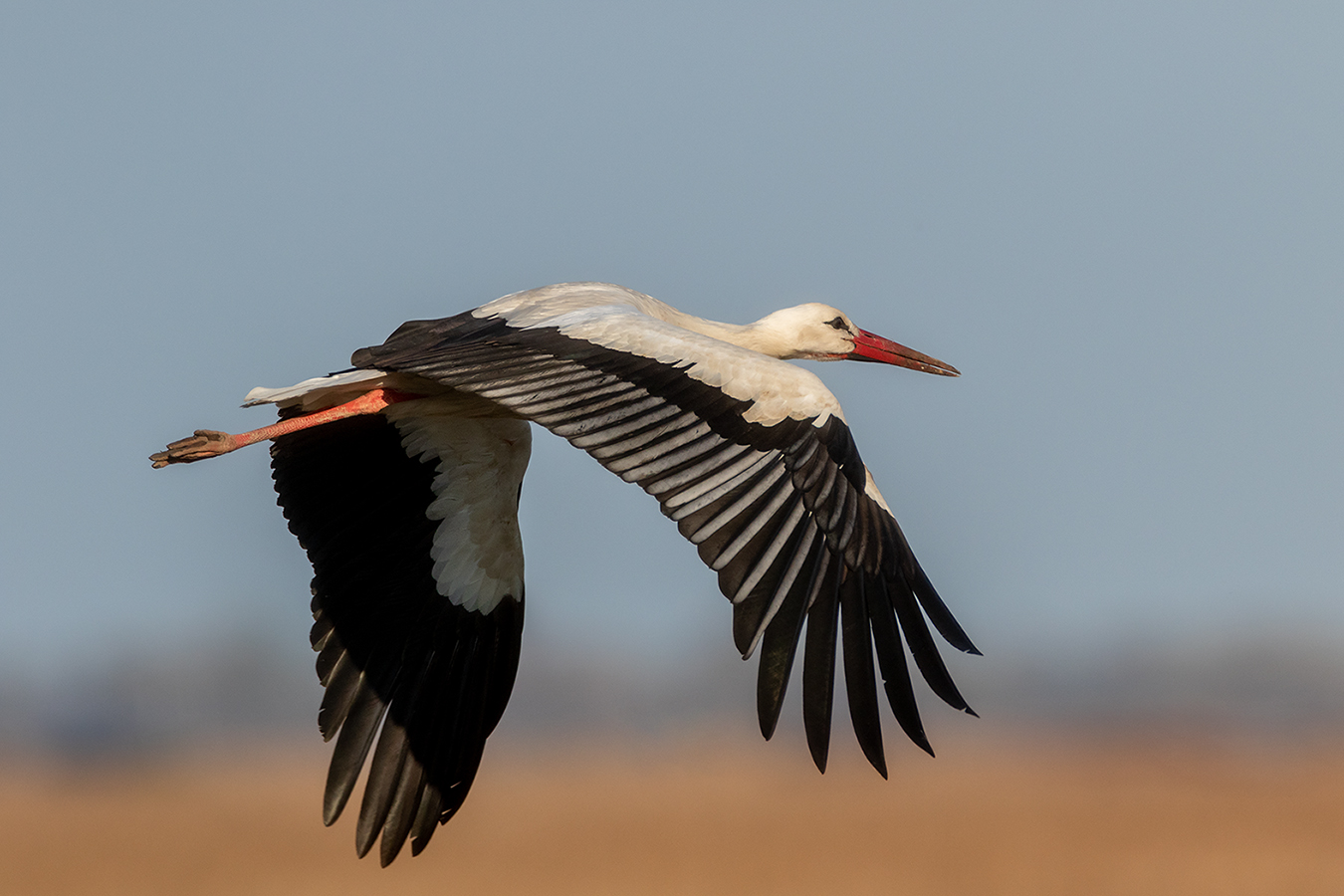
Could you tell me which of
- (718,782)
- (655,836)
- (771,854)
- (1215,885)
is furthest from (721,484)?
(718,782)

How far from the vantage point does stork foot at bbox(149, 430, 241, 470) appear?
9219mm

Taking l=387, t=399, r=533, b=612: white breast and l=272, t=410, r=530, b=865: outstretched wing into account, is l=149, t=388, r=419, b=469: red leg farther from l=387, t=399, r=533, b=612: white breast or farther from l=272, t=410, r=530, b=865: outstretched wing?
l=387, t=399, r=533, b=612: white breast

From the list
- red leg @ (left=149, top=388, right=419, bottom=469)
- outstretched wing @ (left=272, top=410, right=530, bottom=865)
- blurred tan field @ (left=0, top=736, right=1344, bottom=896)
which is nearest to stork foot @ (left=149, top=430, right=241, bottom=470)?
red leg @ (left=149, top=388, right=419, bottom=469)

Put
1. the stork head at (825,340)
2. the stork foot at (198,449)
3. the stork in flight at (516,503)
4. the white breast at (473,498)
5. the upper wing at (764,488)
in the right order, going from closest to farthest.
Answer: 1. the upper wing at (764,488)
2. the stork in flight at (516,503)
3. the stork foot at (198,449)
4. the white breast at (473,498)
5. the stork head at (825,340)

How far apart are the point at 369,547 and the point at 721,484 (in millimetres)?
3467

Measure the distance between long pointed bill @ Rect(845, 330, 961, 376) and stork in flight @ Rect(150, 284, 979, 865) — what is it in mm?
14

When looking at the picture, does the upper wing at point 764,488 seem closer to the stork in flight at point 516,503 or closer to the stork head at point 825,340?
the stork in flight at point 516,503

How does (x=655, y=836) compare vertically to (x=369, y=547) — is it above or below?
below

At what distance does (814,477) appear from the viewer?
765 centimetres

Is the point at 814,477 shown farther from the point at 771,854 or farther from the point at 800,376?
the point at 771,854

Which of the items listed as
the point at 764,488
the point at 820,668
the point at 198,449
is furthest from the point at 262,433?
the point at 820,668

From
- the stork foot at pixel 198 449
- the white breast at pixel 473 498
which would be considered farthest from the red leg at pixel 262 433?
the white breast at pixel 473 498

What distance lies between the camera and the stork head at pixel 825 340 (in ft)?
36.4

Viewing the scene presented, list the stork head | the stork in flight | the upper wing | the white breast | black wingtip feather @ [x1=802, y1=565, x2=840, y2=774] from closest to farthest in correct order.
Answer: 1. black wingtip feather @ [x1=802, y1=565, x2=840, y2=774]
2. the upper wing
3. the stork in flight
4. the white breast
5. the stork head
